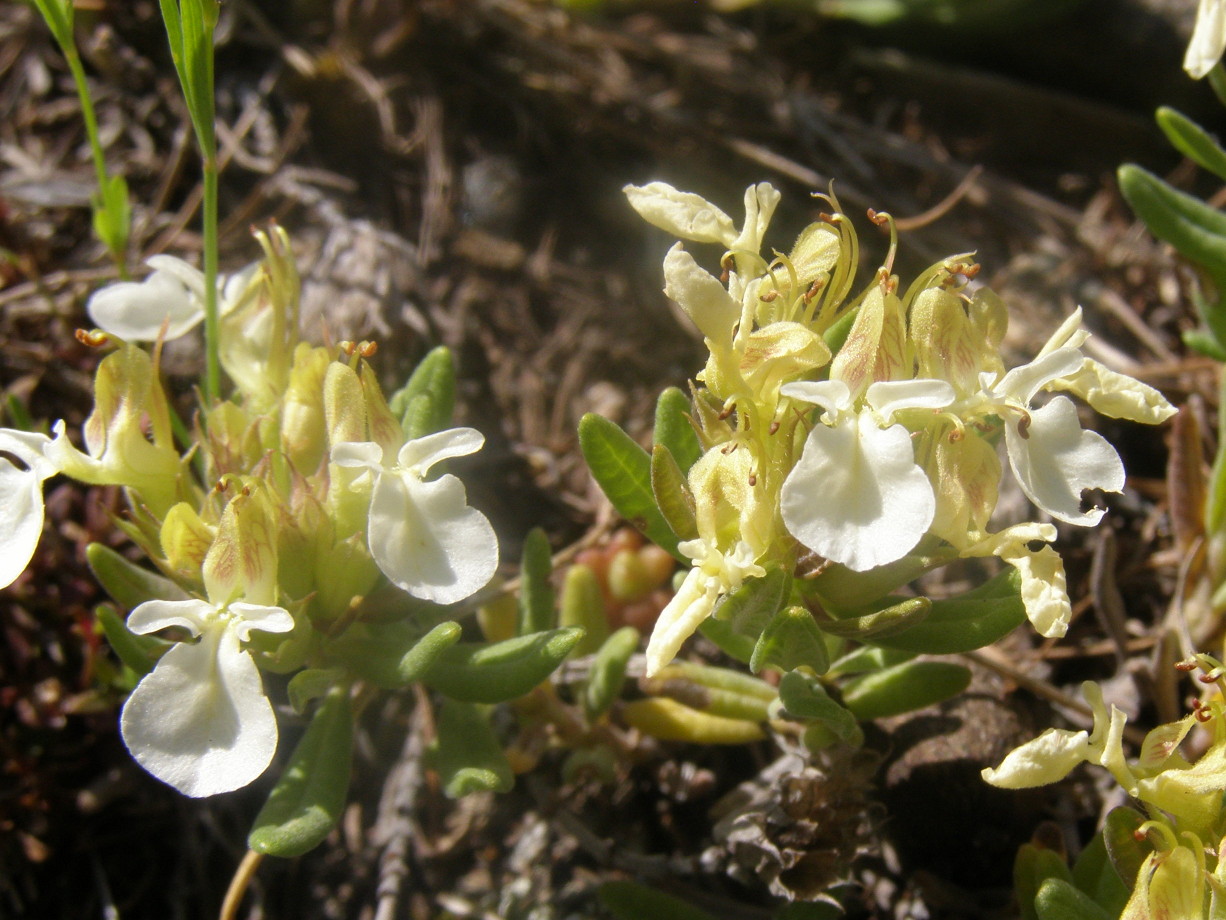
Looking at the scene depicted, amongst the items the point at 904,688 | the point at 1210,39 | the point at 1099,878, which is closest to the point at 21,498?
the point at 904,688

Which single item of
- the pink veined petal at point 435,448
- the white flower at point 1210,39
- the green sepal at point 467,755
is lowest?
the green sepal at point 467,755

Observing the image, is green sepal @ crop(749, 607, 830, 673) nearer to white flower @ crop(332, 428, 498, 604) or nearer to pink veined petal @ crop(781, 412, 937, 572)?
pink veined petal @ crop(781, 412, 937, 572)

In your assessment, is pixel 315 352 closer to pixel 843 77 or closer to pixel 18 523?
pixel 18 523

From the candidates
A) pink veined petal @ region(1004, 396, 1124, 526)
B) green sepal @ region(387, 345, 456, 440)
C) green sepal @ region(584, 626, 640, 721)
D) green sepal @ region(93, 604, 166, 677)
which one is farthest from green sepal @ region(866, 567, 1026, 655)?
green sepal @ region(93, 604, 166, 677)

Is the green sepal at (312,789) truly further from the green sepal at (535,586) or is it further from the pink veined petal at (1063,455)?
the pink veined petal at (1063,455)

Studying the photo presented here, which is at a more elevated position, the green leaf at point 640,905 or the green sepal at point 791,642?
the green sepal at point 791,642

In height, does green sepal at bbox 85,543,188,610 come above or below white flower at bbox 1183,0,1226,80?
below

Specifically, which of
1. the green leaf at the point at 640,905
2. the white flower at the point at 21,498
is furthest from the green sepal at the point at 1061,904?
the white flower at the point at 21,498

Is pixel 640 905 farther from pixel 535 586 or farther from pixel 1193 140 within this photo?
pixel 1193 140
